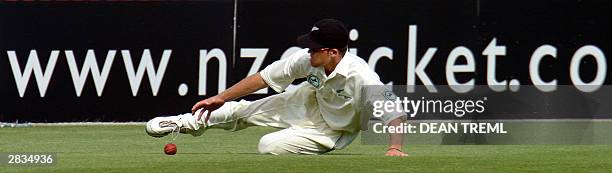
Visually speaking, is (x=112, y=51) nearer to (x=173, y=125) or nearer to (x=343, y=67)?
(x=173, y=125)

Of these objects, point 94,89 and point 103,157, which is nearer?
point 103,157

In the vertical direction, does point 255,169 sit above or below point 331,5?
below

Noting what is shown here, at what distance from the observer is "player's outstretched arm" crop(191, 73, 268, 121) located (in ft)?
37.1

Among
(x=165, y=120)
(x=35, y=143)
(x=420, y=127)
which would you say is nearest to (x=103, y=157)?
(x=165, y=120)

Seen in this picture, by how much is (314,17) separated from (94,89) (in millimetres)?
2589

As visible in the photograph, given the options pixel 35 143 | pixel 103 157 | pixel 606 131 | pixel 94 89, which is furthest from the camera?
pixel 94 89

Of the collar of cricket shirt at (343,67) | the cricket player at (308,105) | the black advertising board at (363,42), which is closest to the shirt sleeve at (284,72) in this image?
the cricket player at (308,105)

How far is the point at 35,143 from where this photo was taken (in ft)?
46.8

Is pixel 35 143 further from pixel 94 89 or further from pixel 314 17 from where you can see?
pixel 314 17

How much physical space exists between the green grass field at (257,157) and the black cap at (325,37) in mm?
814

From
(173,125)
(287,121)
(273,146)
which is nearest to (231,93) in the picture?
(273,146)

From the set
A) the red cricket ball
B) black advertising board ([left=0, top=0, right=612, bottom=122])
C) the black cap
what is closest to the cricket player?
the black cap

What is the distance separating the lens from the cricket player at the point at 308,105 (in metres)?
11.2

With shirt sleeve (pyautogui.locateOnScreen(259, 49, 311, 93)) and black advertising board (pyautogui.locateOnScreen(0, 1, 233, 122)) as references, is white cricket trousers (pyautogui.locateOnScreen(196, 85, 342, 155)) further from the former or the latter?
black advertising board (pyautogui.locateOnScreen(0, 1, 233, 122))
